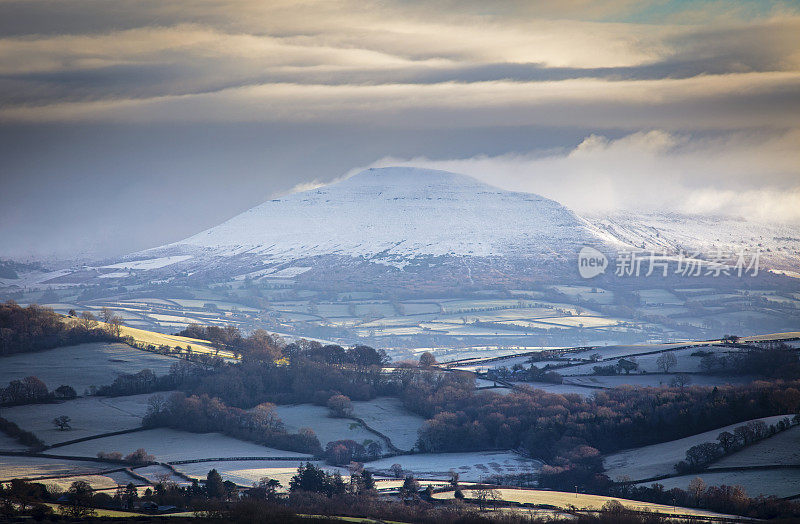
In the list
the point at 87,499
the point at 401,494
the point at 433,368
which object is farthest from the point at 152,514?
the point at 433,368

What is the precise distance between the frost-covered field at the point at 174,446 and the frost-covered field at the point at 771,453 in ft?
115

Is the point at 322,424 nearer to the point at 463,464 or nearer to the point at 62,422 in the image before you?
the point at 463,464

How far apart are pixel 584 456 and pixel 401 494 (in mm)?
20447

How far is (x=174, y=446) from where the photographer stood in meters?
82.0

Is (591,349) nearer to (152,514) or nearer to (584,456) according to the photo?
(584,456)

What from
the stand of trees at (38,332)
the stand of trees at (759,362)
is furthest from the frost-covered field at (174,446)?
the stand of trees at (759,362)

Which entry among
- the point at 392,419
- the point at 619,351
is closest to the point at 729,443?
the point at 392,419

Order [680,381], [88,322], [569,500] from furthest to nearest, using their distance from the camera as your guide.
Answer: [88,322] → [680,381] → [569,500]

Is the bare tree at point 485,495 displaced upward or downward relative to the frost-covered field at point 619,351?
downward

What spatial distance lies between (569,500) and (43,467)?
39.1m

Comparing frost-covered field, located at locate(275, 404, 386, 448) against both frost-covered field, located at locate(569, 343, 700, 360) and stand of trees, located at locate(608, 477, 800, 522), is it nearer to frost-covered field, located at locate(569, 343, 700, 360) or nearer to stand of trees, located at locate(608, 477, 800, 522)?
stand of trees, located at locate(608, 477, 800, 522)

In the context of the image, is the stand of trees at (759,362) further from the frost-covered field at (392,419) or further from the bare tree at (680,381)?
the frost-covered field at (392,419)

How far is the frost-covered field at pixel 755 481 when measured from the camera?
6262cm

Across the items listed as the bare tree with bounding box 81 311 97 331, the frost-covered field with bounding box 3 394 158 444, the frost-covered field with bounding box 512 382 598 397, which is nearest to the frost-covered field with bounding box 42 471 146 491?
the frost-covered field with bounding box 3 394 158 444
